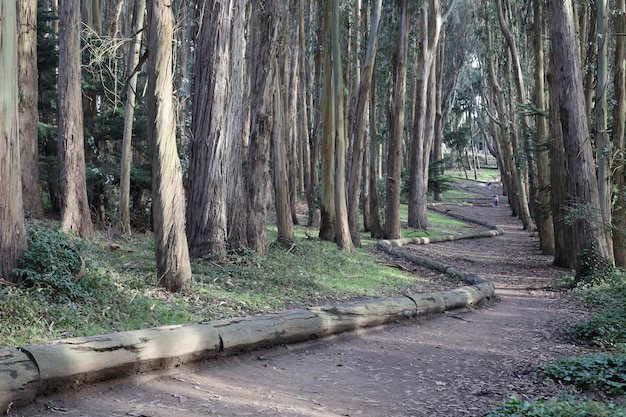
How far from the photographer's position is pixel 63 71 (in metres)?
13.5

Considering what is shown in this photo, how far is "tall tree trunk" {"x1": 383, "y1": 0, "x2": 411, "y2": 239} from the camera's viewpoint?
71.7 ft

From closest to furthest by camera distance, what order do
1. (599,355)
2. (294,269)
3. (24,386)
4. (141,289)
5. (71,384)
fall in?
(24,386) → (71,384) → (599,355) → (141,289) → (294,269)

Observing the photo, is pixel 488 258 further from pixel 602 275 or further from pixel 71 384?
pixel 71 384

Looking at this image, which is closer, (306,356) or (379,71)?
(306,356)

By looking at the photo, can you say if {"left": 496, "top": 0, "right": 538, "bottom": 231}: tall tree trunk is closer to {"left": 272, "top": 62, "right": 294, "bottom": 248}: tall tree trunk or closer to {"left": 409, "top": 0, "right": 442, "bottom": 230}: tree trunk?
{"left": 409, "top": 0, "right": 442, "bottom": 230}: tree trunk

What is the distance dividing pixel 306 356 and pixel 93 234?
763 cm

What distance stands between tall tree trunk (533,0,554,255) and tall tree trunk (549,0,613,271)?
3.95 metres

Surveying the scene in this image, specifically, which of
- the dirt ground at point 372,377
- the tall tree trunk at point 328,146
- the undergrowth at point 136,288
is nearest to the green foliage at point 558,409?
the dirt ground at point 372,377

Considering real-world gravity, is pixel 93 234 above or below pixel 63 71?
below

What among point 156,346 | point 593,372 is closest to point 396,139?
point 593,372

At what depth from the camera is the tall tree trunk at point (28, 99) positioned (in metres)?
13.9

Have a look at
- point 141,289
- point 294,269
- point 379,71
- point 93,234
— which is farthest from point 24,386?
point 379,71

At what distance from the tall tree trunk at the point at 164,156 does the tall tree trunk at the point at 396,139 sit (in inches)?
533

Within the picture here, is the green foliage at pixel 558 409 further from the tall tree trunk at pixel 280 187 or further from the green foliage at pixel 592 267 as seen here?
the tall tree trunk at pixel 280 187
